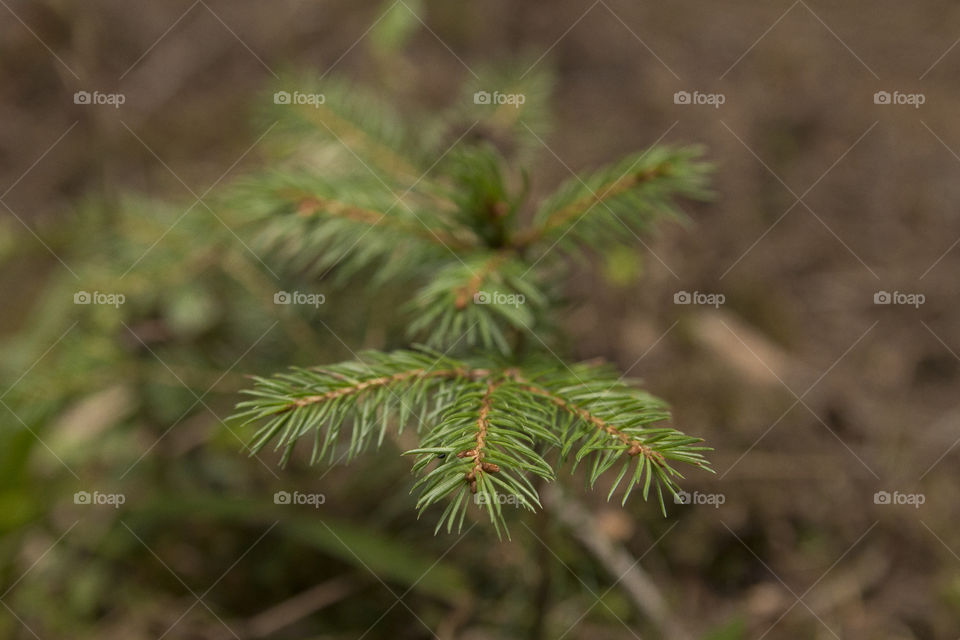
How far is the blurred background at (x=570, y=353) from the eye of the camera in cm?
175

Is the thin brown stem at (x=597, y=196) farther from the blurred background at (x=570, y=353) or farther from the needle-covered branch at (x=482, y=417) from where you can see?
the blurred background at (x=570, y=353)

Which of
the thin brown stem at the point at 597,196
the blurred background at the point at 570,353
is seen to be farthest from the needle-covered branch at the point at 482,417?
the blurred background at the point at 570,353

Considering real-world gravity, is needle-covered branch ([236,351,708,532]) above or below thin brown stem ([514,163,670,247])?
below

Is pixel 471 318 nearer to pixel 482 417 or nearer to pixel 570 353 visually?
A: pixel 482 417

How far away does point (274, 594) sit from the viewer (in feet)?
6.19

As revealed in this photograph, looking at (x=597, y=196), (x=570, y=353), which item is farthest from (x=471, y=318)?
(x=570, y=353)

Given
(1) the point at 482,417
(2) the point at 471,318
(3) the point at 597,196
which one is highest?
(3) the point at 597,196

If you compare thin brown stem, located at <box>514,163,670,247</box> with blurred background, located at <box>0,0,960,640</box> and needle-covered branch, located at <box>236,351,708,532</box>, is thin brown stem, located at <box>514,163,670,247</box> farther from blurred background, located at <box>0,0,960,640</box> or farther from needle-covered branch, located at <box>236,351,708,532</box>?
blurred background, located at <box>0,0,960,640</box>

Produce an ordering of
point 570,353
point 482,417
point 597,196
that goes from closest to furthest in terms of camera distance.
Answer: point 482,417, point 597,196, point 570,353

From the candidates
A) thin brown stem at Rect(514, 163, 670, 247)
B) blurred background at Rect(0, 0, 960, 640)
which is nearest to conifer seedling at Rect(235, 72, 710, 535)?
thin brown stem at Rect(514, 163, 670, 247)

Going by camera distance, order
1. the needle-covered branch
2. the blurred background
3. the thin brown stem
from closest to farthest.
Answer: the needle-covered branch
the thin brown stem
the blurred background

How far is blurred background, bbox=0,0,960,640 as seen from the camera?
5.75ft

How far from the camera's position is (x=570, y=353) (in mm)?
1399

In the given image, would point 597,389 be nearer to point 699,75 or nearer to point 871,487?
point 871,487
